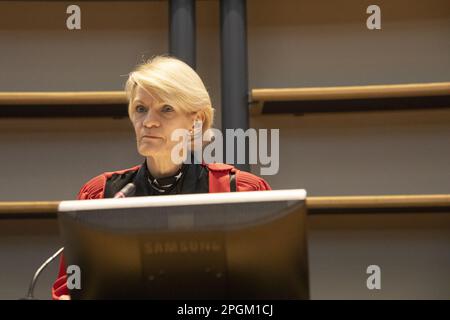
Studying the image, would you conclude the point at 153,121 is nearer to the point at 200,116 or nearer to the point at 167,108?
the point at 167,108

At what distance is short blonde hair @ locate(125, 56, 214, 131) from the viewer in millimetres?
1698

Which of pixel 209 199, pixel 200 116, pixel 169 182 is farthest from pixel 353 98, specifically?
pixel 209 199

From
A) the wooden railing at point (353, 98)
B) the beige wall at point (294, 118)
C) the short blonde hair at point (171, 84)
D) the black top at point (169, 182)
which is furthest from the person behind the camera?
the beige wall at point (294, 118)

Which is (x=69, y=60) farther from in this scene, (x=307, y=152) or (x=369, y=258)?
(x=369, y=258)

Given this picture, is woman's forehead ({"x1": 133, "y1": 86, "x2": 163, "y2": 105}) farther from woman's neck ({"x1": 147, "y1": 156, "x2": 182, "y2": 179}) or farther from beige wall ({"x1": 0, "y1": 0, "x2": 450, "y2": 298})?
beige wall ({"x1": 0, "y1": 0, "x2": 450, "y2": 298})

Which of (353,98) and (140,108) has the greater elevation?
(353,98)

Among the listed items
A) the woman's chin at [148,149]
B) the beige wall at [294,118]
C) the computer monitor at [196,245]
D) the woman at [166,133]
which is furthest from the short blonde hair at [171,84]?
the beige wall at [294,118]

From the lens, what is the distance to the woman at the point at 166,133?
5.64ft

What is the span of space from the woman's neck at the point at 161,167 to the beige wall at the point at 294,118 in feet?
3.40

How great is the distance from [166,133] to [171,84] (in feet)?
0.44

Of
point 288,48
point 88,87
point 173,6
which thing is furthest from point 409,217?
point 88,87

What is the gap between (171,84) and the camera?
5.62 ft

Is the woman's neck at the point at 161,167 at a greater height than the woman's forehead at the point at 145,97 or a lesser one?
lesser

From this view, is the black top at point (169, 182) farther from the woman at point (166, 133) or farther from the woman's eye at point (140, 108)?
the woman's eye at point (140, 108)
